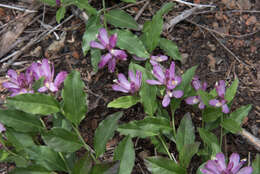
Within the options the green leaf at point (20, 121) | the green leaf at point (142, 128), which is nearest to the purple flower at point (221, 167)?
the green leaf at point (142, 128)

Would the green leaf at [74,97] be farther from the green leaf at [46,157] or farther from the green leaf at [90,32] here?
the green leaf at [90,32]

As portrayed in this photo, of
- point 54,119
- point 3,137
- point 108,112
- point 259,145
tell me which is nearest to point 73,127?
point 54,119

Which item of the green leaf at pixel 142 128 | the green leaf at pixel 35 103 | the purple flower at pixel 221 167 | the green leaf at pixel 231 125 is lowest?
the purple flower at pixel 221 167

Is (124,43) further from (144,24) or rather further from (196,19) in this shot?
(196,19)

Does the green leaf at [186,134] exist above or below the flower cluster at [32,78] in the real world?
below

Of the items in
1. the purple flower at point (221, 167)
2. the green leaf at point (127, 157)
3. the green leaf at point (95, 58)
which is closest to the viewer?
the purple flower at point (221, 167)
